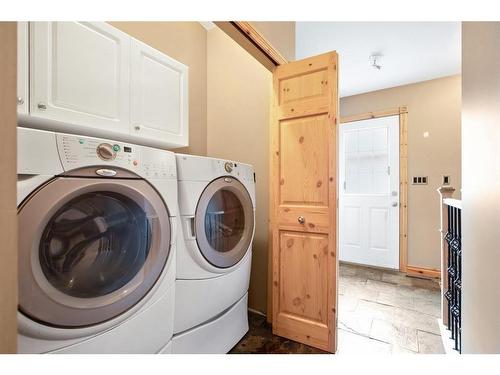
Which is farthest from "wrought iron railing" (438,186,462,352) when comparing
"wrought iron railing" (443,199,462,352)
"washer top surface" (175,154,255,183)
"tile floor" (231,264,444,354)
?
"washer top surface" (175,154,255,183)

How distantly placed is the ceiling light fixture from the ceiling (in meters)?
0.03

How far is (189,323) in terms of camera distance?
1175mm

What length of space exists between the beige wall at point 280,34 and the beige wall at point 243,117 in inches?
8.4

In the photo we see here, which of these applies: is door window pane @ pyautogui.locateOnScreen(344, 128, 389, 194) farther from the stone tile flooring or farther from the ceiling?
the stone tile flooring

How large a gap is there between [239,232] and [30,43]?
1.32 metres

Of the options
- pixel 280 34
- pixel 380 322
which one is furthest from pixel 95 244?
pixel 380 322

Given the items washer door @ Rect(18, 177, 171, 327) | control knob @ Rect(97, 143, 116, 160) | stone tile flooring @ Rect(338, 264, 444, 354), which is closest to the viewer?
washer door @ Rect(18, 177, 171, 327)

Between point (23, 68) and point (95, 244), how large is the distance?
719 mm

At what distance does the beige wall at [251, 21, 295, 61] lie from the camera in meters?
1.37

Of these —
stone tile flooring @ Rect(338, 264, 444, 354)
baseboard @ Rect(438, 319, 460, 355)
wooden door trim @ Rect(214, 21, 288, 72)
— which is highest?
wooden door trim @ Rect(214, 21, 288, 72)

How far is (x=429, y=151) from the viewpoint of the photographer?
2.83 meters

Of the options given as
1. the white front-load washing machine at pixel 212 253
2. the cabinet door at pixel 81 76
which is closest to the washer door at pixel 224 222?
the white front-load washing machine at pixel 212 253

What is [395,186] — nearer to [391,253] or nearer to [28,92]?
[391,253]
